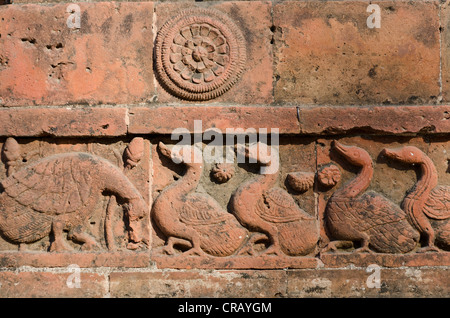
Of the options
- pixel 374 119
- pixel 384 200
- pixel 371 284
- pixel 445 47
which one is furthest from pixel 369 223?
pixel 445 47

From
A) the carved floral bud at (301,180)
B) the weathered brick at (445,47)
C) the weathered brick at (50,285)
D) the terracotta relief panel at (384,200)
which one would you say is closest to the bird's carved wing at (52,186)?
the weathered brick at (50,285)

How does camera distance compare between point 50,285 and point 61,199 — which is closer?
point 50,285

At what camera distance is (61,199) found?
5.30m

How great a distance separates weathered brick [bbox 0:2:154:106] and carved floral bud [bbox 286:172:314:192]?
1492 millimetres

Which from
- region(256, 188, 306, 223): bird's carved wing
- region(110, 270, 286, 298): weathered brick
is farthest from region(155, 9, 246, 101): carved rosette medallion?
region(110, 270, 286, 298): weathered brick

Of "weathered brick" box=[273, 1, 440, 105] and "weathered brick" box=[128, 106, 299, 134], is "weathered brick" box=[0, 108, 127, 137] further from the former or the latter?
"weathered brick" box=[273, 1, 440, 105]

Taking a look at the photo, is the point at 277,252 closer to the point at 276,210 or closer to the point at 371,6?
the point at 276,210

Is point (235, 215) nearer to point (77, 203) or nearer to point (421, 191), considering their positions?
point (77, 203)

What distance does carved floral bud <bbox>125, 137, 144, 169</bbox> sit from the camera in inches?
209

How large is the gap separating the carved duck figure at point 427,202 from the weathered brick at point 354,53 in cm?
53

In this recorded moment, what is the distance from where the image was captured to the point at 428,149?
5.41 metres

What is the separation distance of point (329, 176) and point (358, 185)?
0.27 meters

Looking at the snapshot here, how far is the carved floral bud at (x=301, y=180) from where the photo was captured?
5289 millimetres

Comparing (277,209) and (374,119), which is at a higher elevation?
(374,119)
